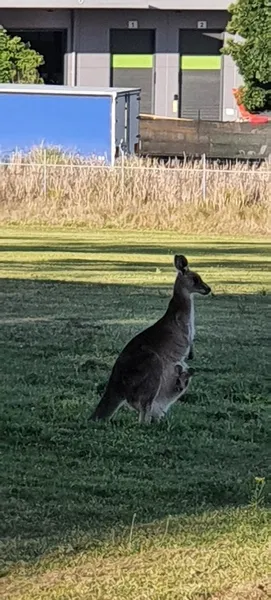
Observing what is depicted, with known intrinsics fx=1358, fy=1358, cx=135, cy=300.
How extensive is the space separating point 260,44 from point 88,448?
109 feet

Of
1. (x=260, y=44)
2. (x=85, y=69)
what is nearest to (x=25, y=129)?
(x=260, y=44)

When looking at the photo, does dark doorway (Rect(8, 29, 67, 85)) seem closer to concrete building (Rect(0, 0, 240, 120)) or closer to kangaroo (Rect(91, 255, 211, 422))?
concrete building (Rect(0, 0, 240, 120))

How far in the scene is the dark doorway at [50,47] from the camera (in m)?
60.1

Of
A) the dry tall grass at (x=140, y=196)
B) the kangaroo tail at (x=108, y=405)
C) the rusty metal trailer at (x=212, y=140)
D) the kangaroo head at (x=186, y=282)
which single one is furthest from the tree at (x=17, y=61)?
the kangaroo tail at (x=108, y=405)

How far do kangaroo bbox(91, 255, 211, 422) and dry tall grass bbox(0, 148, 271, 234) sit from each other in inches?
821

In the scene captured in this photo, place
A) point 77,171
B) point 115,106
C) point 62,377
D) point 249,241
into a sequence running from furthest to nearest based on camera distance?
point 115,106, point 77,171, point 249,241, point 62,377

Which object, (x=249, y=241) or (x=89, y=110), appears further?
(x=89, y=110)

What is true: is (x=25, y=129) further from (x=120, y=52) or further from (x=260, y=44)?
(x=120, y=52)

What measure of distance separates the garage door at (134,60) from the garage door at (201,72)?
142 centimetres

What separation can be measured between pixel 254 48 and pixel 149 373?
109ft

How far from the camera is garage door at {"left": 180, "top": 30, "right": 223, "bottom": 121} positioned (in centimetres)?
5888

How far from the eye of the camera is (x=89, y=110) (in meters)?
39.0

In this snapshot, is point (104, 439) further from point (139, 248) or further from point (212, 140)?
point (212, 140)

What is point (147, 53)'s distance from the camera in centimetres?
5953
